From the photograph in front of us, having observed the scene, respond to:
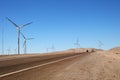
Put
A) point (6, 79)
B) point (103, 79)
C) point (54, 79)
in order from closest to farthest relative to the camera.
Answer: point (6, 79) < point (54, 79) < point (103, 79)

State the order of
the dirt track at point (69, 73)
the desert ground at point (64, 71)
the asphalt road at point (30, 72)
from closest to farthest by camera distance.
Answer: the asphalt road at point (30, 72), the dirt track at point (69, 73), the desert ground at point (64, 71)

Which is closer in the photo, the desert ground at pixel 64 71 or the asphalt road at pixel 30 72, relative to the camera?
the asphalt road at pixel 30 72

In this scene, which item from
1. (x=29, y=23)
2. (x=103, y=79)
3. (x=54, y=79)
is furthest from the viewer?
(x=29, y=23)

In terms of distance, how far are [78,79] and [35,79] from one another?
6.45 feet

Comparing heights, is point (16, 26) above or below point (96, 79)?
above

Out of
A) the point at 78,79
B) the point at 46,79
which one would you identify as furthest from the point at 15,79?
the point at 78,79

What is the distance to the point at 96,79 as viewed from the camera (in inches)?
425

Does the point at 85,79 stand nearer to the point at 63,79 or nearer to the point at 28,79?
the point at 63,79

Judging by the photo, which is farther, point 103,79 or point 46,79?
point 103,79

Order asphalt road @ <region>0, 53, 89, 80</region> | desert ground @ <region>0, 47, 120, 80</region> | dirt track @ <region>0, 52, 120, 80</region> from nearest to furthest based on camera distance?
1. asphalt road @ <region>0, 53, 89, 80</region>
2. dirt track @ <region>0, 52, 120, 80</region>
3. desert ground @ <region>0, 47, 120, 80</region>

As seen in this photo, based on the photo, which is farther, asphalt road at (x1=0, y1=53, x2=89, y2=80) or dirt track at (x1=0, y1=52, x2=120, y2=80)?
dirt track at (x1=0, y1=52, x2=120, y2=80)

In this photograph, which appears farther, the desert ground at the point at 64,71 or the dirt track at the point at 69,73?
the desert ground at the point at 64,71

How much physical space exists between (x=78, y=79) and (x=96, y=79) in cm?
76

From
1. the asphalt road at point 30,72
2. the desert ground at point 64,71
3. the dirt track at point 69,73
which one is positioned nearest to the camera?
the asphalt road at point 30,72
